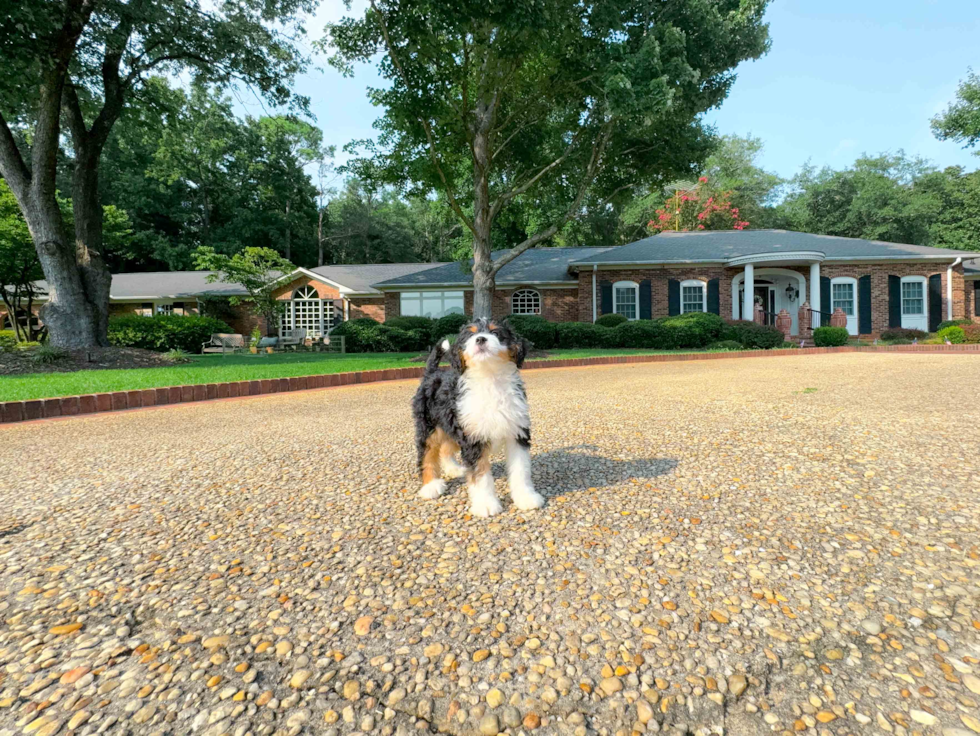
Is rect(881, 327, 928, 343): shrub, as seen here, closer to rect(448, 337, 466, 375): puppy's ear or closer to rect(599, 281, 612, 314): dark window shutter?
rect(599, 281, 612, 314): dark window shutter

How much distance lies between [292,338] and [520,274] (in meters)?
10.7

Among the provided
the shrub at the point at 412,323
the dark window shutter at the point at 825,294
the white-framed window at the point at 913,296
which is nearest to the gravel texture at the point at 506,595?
the shrub at the point at 412,323

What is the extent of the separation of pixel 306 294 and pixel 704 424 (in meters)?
23.6

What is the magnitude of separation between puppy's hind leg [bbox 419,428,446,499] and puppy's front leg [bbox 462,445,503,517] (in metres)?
0.35

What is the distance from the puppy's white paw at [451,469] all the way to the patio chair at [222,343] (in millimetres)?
19851

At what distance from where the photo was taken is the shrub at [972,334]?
17.2 m

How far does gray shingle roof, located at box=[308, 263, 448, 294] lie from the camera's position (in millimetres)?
24223

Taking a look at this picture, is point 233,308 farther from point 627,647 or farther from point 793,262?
point 627,647

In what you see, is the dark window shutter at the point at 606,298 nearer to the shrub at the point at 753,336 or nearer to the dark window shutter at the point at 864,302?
the shrub at the point at 753,336

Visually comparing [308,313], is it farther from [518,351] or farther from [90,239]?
[518,351]

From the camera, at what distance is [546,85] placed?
1361cm

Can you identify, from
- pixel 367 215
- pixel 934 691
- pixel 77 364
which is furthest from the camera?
pixel 367 215

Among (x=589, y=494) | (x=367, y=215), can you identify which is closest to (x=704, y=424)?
(x=589, y=494)

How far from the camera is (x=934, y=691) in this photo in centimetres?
138
